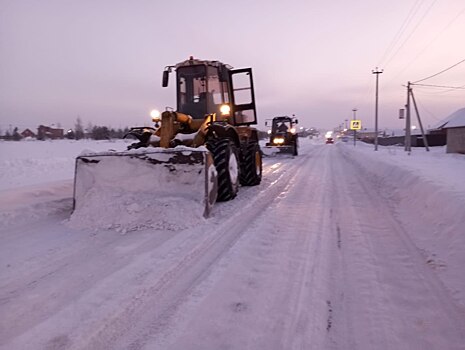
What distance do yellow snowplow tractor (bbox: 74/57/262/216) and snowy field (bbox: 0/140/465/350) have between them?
0.48 m

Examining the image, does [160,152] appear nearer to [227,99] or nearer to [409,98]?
[227,99]

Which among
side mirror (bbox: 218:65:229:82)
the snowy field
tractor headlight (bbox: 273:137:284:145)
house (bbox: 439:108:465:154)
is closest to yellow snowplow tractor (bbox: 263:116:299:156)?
tractor headlight (bbox: 273:137:284:145)

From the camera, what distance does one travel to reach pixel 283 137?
26109 mm

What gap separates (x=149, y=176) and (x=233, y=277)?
3.00m

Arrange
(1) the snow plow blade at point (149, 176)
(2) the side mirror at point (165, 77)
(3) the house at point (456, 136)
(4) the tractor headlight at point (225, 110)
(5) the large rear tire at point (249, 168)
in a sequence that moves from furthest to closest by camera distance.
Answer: (3) the house at point (456, 136)
(5) the large rear tire at point (249, 168)
(4) the tractor headlight at point (225, 110)
(2) the side mirror at point (165, 77)
(1) the snow plow blade at point (149, 176)

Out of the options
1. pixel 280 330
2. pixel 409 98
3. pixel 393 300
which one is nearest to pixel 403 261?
pixel 393 300

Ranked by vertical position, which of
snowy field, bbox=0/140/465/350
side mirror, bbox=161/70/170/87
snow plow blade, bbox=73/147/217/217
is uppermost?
Result: side mirror, bbox=161/70/170/87

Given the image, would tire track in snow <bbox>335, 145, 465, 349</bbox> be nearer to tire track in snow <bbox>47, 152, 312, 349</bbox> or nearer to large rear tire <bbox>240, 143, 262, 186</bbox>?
tire track in snow <bbox>47, 152, 312, 349</bbox>

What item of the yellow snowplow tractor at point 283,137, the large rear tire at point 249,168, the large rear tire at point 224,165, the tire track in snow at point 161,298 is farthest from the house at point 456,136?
the tire track in snow at point 161,298

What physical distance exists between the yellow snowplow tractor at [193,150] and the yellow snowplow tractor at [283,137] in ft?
47.9

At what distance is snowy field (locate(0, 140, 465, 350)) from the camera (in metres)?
2.76

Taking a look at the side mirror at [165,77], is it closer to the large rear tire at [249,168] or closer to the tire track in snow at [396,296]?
the large rear tire at [249,168]

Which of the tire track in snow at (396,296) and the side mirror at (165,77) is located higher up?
the side mirror at (165,77)

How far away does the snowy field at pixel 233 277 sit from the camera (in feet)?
9.05
